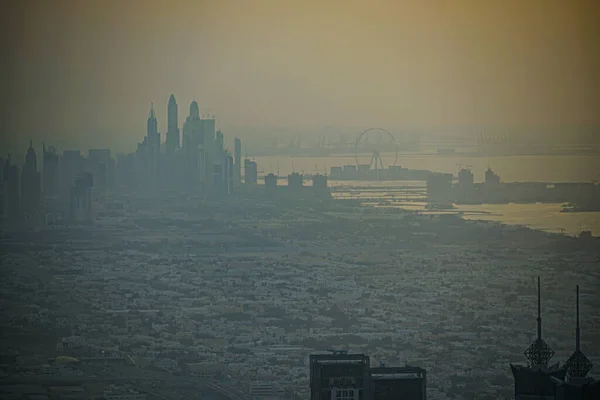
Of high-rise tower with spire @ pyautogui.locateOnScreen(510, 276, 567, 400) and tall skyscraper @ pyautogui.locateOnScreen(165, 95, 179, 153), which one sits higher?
tall skyscraper @ pyautogui.locateOnScreen(165, 95, 179, 153)

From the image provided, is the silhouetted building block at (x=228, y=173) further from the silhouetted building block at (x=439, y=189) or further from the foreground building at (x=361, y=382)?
the foreground building at (x=361, y=382)

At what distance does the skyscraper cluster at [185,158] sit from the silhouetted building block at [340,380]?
2.46 metres

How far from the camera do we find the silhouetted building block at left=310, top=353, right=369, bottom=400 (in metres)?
6.14

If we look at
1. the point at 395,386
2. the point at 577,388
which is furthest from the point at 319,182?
the point at 577,388

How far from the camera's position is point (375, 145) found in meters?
8.59

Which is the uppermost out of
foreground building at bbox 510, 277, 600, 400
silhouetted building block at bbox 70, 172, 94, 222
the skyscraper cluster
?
the skyscraper cluster

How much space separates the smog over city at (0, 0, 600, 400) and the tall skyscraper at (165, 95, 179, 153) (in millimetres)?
13

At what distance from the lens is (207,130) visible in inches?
332

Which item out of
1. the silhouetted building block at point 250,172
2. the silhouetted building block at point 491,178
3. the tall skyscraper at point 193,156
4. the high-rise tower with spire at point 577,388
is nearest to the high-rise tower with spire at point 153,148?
the tall skyscraper at point 193,156

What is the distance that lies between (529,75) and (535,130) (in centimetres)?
44

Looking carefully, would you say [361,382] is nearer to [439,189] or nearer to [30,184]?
[439,189]

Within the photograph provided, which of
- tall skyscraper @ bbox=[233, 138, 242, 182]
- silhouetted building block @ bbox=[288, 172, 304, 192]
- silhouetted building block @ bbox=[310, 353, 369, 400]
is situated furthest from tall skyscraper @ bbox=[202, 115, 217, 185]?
silhouetted building block @ bbox=[310, 353, 369, 400]

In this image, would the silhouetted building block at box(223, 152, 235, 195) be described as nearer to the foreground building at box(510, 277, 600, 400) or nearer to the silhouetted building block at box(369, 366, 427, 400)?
the silhouetted building block at box(369, 366, 427, 400)

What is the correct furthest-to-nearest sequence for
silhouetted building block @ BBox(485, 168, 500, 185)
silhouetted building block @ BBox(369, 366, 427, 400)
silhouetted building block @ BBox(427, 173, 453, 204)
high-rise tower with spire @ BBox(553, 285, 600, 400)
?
silhouetted building block @ BBox(485, 168, 500, 185), silhouetted building block @ BBox(427, 173, 453, 204), silhouetted building block @ BBox(369, 366, 427, 400), high-rise tower with spire @ BBox(553, 285, 600, 400)
